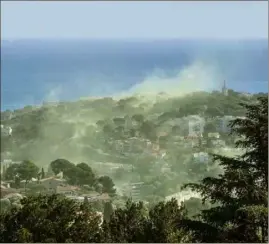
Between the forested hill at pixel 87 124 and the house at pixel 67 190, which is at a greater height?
the forested hill at pixel 87 124

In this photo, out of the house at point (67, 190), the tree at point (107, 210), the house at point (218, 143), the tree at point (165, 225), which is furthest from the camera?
the house at point (67, 190)

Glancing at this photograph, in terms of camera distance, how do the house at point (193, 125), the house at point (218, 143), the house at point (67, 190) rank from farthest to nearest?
the house at point (193, 125), the house at point (67, 190), the house at point (218, 143)

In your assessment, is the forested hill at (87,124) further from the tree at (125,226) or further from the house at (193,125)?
the tree at (125,226)

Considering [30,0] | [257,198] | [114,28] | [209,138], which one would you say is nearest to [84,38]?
[114,28]

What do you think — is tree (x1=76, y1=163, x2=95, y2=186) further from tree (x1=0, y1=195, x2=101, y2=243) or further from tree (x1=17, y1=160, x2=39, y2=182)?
tree (x1=0, y1=195, x2=101, y2=243)

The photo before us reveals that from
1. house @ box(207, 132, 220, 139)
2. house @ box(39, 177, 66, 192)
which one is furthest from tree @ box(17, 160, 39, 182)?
house @ box(207, 132, 220, 139)

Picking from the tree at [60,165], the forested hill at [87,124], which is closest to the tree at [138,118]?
the forested hill at [87,124]

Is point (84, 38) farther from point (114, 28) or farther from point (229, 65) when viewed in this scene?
point (229, 65)
